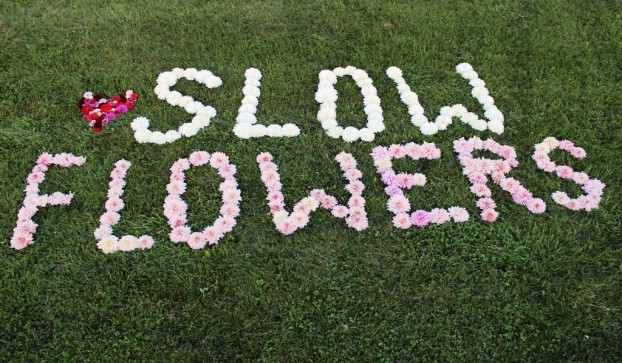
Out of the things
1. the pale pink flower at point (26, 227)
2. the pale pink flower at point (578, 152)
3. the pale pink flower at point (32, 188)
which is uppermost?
the pale pink flower at point (578, 152)

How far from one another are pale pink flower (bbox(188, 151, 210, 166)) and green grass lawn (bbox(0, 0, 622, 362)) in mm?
54

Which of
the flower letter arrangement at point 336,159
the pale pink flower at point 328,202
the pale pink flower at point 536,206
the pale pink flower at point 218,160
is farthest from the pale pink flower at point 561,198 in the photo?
the pale pink flower at point 218,160

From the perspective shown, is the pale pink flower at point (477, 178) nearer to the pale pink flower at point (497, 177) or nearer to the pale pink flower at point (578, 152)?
the pale pink flower at point (497, 177)

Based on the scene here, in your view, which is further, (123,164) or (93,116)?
(93,116)

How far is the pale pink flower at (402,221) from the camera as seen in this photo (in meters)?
3.37

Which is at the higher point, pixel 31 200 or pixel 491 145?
pixel 491 145

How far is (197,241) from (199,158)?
2.43 ft

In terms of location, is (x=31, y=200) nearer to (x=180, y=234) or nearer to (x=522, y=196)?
(x=180, y=234)

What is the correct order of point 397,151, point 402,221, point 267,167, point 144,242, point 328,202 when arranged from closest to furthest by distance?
point 144,242, point 402,221, point 328,202, point 267,167, point 397,151

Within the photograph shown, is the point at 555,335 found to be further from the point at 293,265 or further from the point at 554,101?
the point at 554,101

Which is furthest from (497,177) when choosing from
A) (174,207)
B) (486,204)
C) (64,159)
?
(64,159)

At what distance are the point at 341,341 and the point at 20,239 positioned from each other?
6.67 ft

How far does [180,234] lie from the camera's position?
10.9ft

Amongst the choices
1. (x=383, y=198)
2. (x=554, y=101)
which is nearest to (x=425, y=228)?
(x=383, y=198)
